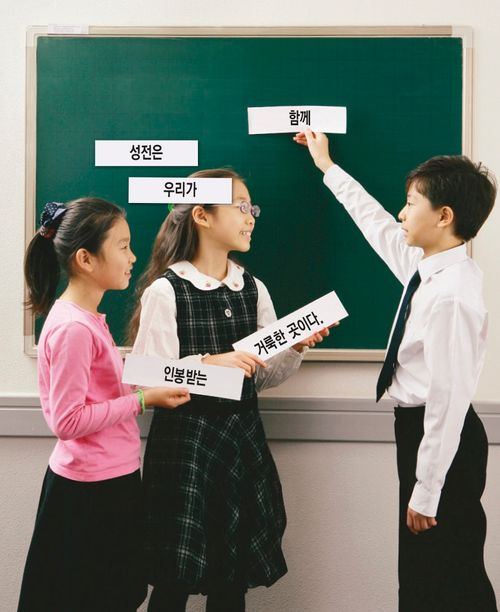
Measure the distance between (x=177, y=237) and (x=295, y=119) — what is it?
532 mm

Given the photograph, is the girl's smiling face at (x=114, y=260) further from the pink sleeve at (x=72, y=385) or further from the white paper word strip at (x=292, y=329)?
the white paper word strip at (x=292, y=329)

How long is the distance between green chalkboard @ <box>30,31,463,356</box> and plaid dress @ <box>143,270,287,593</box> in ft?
1.11

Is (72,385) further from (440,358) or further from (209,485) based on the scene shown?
(440,358)

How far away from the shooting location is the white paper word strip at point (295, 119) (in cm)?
173

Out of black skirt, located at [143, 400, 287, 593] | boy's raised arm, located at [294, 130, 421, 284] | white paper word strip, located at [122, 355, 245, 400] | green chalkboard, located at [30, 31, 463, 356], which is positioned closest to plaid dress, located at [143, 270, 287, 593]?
black skirt, located at [143, 400, 287, 593]

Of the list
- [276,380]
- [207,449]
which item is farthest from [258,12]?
[207,449]

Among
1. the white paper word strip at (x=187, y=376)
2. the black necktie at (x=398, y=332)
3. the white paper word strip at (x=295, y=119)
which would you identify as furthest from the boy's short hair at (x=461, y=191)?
the white paper word strip at (x=187, y=376)

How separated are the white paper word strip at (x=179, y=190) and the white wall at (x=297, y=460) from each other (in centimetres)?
39

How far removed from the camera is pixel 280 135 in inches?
68.9

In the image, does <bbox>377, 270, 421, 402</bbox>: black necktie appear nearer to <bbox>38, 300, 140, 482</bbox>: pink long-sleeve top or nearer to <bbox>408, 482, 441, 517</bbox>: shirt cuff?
<bbox>408, 482, 441, 517</bbox>: shirt cuff

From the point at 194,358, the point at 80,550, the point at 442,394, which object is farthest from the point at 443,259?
the point at 80,550

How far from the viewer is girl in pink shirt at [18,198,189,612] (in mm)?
1289

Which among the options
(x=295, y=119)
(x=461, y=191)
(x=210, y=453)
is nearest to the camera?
(x=461, y=191)

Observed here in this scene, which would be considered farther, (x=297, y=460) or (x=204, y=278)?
(x=297, y=460)
